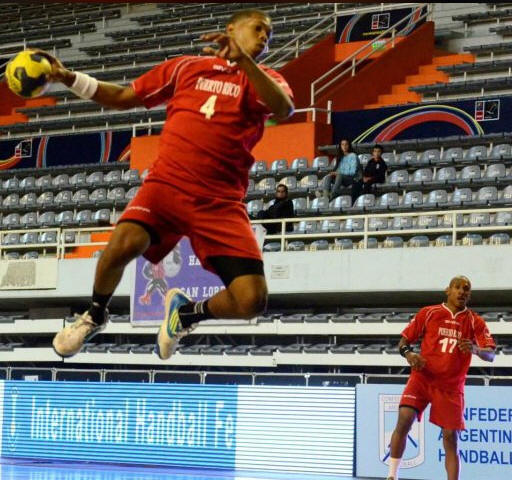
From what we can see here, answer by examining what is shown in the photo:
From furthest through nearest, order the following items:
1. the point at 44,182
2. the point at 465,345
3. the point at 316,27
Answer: the point at 316,27, the point at 44,182, the point at 465,345

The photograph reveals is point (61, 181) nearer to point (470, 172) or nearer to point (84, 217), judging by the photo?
point (84, 217)

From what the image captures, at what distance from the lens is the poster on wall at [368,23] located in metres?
23.1

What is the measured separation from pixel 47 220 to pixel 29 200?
1179 millimetres

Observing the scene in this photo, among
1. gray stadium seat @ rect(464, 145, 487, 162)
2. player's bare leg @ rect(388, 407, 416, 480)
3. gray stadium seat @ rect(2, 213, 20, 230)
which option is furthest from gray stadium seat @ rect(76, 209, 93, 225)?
player's bare leg @ rect(388, 407, 416, 480)

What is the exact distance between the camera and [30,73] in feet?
15.5

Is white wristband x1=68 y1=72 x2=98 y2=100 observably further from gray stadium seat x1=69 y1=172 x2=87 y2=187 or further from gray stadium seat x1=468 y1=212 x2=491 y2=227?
gray stadium seat x1=69 y1=172 x2=87 y2=187

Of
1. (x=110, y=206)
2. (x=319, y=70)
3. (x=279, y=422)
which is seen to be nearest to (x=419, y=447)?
(x=279, y=422)

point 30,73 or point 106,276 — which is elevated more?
point 30,73

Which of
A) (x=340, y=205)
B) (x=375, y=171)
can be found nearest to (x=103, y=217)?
(x=340, y=205)

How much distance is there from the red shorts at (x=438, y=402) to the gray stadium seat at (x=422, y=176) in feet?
28.2

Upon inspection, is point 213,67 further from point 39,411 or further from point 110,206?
point 110,206

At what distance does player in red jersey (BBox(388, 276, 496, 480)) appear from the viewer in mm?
9188

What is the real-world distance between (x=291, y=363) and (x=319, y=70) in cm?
916

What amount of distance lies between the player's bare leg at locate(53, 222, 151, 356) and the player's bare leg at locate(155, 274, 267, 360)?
1.15 feet
